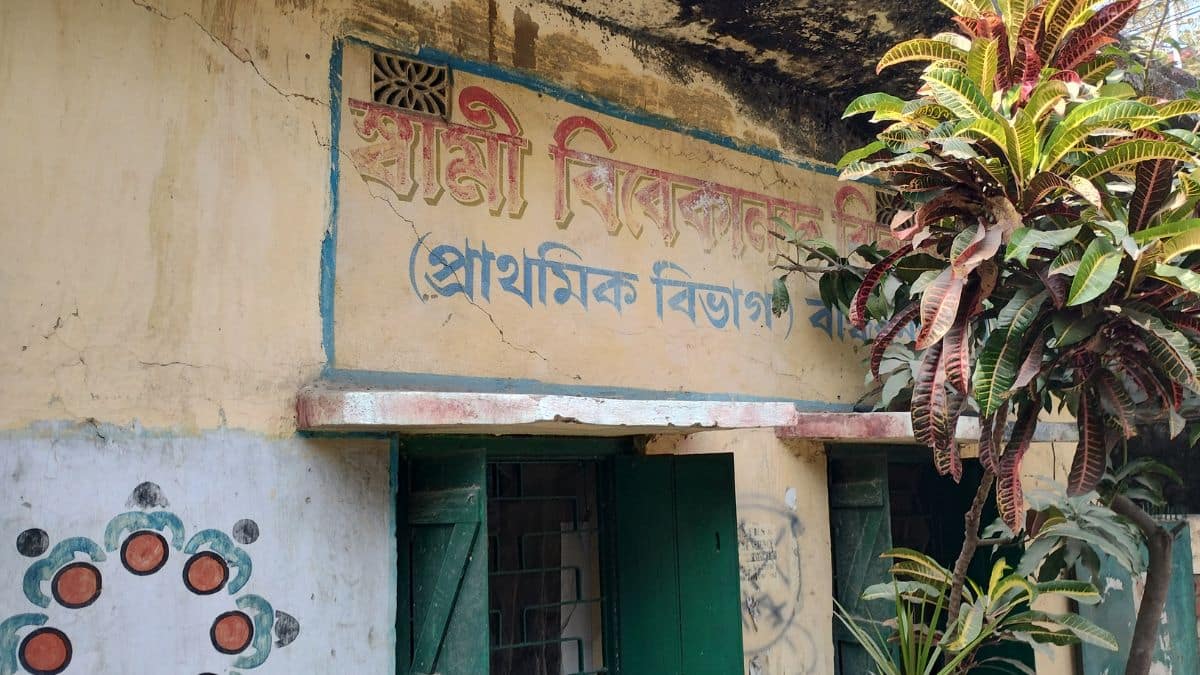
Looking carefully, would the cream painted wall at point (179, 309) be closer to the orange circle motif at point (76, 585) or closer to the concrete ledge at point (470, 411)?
the orange circle motif at point (76, 585)

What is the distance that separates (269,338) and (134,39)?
1013 millimetres

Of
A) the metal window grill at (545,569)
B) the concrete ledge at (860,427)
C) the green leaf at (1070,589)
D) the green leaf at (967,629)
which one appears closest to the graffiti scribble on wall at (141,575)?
the metal window grill at (545,569)

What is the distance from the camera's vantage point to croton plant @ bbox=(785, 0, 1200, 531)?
3072 millimetres

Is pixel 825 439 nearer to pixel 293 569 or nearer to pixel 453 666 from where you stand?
pixel 453 666

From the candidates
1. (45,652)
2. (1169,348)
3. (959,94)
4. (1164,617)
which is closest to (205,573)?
(45,652)

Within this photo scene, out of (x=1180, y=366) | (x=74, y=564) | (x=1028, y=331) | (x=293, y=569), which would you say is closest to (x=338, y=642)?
(x=293, y=569)

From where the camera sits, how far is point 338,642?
11.0ft

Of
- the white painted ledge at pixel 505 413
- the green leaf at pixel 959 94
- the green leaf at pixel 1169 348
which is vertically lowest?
the white painted ledge at pixel 505 413

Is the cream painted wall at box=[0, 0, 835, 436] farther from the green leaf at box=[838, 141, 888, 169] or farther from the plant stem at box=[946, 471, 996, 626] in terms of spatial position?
the plant stem at box=[946, 471, 996, 626]

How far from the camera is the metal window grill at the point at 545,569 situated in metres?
4.41

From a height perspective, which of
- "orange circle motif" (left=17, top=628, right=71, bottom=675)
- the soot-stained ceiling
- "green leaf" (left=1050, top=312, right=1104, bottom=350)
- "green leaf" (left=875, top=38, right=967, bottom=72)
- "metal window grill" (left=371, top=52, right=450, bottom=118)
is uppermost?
the soot-stained ceiling

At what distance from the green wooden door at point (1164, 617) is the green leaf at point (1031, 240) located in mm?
3225

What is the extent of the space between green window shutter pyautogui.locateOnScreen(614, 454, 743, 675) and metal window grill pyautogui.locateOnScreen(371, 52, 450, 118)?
169 cm

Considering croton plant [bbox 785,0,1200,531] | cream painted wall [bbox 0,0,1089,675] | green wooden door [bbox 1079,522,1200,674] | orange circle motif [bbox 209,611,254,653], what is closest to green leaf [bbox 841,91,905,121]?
croton plant [bbox 785,0,1200,531]
